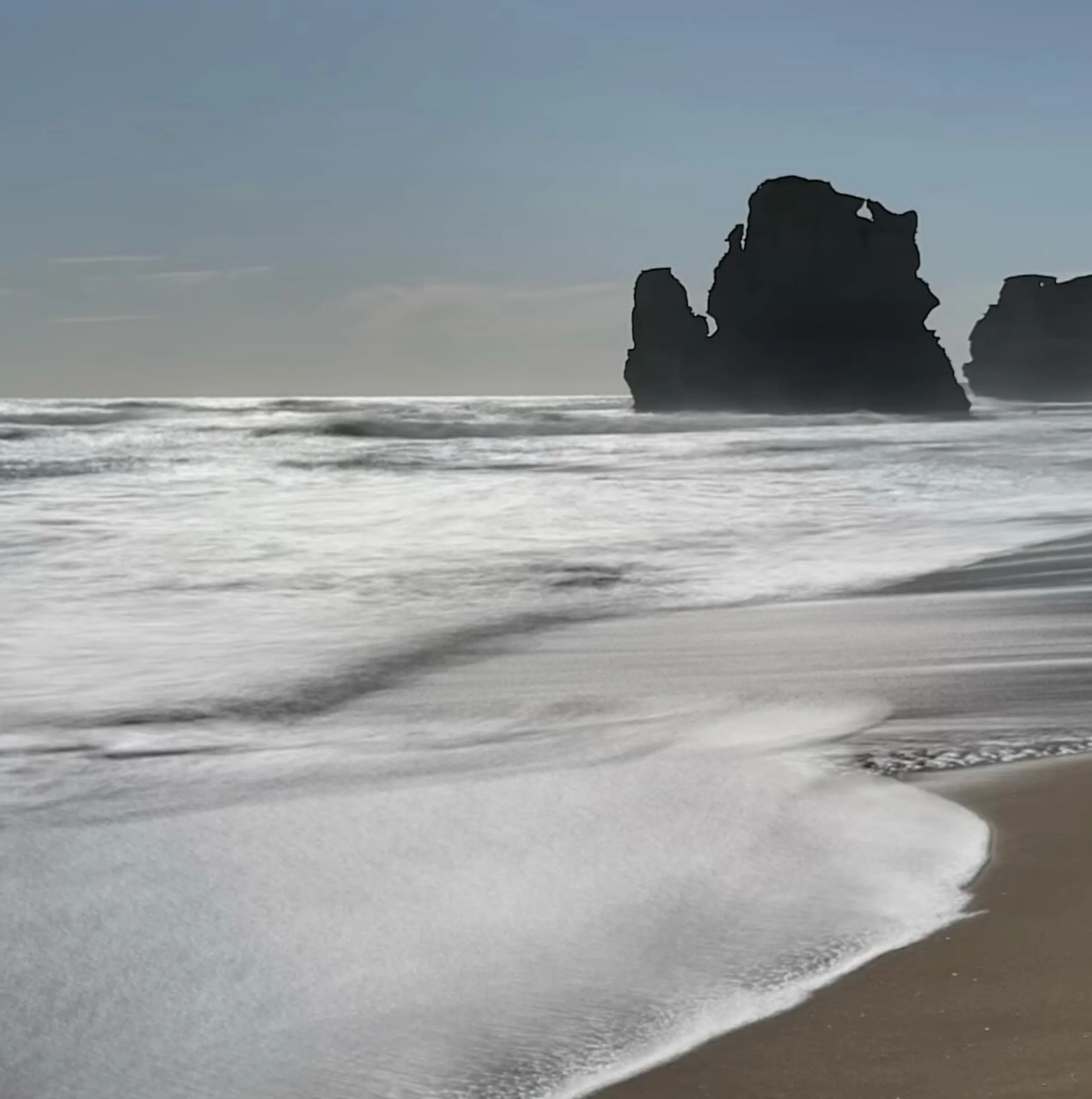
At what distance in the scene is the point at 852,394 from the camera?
8131 cm

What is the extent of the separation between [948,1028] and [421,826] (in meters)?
1.33

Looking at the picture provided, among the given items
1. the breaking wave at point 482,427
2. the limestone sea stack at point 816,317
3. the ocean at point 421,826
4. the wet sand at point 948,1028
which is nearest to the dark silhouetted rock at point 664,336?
→ the limestone sea stack at point 816,317

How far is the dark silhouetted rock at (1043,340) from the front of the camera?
110750mm

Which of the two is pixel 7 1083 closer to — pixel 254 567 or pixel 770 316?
pixel 254 567

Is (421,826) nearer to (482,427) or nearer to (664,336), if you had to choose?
(482,427)

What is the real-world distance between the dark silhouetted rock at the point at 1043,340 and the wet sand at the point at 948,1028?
114063 mm

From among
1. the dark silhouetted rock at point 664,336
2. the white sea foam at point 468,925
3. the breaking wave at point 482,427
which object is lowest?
the white sea foam at point 468,925

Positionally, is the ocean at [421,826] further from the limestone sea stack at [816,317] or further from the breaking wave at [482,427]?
the limestone sea stack at [816,317]

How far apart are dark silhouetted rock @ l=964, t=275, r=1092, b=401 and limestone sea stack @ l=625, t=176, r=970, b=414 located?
34.3 metres

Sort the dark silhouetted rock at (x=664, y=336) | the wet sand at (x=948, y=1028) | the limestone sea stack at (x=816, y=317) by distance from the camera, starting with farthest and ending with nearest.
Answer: the dark silhouetted rock at (x=664, y=336) < the limestone sea stack at (x=816, y=317) < the wet sand at (x=948, y=1028)

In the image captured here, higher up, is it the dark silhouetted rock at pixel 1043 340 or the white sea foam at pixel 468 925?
the dark silhouetted rock at pixel 1043 340

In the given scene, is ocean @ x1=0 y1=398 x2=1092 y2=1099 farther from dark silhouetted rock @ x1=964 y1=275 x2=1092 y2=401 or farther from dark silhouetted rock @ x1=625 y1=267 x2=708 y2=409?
dark silhouetted rock @ x1=964 y1=275 x2=1092 y2=401

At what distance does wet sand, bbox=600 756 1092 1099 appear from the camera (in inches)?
63.0

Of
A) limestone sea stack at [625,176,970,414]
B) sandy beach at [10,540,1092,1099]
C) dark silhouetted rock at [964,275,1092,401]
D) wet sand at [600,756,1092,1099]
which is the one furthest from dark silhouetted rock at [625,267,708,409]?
wet sand at [600,756,1092,1099]
